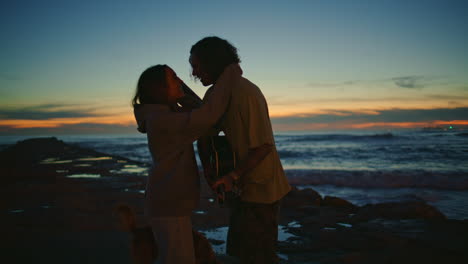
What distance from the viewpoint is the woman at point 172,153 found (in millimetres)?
1734

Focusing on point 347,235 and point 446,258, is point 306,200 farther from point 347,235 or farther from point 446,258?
point 446,258

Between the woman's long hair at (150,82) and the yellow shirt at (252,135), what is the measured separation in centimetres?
29

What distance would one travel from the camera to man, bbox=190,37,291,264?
5.97ft

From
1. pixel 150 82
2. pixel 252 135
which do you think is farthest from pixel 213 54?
pixel 252 135

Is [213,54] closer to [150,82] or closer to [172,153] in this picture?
[150,82]

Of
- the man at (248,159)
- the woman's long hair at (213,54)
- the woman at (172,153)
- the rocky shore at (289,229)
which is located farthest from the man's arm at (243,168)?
the rocky shore at (289,229)

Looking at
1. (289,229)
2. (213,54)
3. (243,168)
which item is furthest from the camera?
(289,229)

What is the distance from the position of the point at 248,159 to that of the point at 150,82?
714mm

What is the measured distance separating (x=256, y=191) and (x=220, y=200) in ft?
0.72

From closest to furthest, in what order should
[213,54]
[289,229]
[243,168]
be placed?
1. [243,168]
2. [213,54]
3. [289,229]

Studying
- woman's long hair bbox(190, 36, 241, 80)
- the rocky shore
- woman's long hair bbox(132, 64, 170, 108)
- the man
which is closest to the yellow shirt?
the man

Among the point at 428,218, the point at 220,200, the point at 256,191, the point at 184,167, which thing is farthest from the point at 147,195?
the point at 428,218

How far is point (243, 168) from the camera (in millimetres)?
1779

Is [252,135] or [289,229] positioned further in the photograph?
[289,229]
